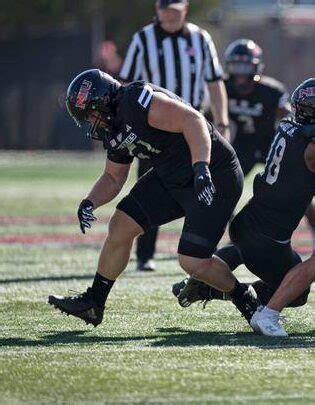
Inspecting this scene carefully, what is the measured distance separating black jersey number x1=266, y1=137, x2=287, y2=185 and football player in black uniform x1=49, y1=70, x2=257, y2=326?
16 centimetres

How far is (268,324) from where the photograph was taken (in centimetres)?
607

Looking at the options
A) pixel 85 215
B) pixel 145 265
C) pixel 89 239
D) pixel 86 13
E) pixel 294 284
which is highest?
pixel 85 215

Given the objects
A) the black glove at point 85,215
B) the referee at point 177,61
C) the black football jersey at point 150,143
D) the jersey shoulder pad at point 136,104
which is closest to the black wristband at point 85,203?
the black glove at point 85,215

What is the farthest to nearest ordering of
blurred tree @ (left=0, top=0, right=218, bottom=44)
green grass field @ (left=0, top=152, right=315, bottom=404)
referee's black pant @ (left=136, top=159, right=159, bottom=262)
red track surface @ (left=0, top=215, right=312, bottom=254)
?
blurred tree @ (left=0, top=0, right=218, bottom=44) < red track surface @ (left=0, top=215, right=312, bottom=254) < referee's black pant @ (left=136, top=159, right=159, bottom=262) < green grass field @ (left=0, top=152, right=315, bottom=404)

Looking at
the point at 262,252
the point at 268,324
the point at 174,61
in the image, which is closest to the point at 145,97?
the point at 262,252

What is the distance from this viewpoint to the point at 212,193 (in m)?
5.96

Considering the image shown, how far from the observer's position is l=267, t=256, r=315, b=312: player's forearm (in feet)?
20.0

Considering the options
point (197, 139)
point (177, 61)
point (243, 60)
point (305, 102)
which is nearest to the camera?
point (197, 139)

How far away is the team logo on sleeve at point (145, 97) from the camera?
19.8 feet

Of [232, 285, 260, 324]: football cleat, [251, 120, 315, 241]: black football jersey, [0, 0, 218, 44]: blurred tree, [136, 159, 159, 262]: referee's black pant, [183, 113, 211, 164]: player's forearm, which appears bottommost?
[0, 0, 218, 44]: blurred tree

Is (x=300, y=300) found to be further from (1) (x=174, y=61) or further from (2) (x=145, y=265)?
(1) (x=174, y=61)

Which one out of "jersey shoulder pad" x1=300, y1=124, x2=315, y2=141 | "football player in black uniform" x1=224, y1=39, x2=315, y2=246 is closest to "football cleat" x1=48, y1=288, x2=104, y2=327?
"jersey shoulder pad" x1=300, y1=124, x2=315, y2=141

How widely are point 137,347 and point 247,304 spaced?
2.54 ft

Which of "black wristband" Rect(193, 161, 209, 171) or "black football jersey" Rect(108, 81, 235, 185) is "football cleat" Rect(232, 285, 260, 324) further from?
"black wristband" Rect(193, 161, 209, 171)
